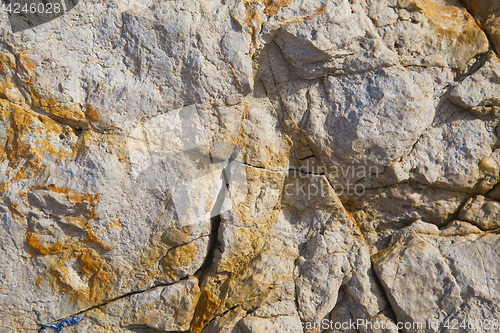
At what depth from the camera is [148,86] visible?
2547mm

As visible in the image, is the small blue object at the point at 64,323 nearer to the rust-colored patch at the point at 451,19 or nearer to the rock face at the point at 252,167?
the rock face at the point at 252,167

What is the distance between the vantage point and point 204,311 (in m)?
2.73

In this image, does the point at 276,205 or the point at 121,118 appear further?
the point at 276,205

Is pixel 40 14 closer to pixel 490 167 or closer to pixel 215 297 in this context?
pixel 215 297

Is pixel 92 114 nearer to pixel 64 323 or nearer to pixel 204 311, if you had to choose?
pixel 64 323

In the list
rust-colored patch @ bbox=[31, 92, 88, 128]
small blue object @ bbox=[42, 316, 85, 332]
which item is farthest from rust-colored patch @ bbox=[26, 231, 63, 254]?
→ rust-colored patch @ bbox=[31, 92, 88, 128]

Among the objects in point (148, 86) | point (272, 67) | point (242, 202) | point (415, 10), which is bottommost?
point (242, 202)

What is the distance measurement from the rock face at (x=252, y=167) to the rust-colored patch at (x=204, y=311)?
0.02 metres

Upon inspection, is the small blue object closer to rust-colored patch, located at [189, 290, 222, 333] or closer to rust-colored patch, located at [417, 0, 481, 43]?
rust-colored patch, located at [189, 290, 222, 333]

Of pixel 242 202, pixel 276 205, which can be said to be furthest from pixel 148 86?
pixel 276 205

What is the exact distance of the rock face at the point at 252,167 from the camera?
246cm

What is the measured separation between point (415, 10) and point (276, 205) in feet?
5.74

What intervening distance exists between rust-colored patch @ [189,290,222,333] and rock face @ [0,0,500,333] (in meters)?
0.02

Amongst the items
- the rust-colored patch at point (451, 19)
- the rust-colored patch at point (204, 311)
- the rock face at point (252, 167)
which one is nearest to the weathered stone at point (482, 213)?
the rock face at point (252, 167)
